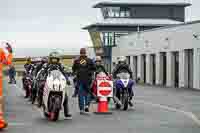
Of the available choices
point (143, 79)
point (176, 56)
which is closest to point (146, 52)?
point (143, 79)

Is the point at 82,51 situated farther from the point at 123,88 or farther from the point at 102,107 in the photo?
the point at 123,88

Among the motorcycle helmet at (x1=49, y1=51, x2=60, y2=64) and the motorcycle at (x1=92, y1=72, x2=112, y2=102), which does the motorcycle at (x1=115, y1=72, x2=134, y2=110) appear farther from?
the motorcycle helmet at (x1=49, y1=51, x2=60, y2=64)

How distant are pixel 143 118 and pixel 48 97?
2.77 meters

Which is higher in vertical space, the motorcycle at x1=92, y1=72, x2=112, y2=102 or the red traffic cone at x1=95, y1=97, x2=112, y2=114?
the motorcycle at x1=92, y1=72, x2=112, y2=102

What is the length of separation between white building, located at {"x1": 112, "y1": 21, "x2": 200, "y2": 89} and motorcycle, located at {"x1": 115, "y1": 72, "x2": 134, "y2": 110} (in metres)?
24.3

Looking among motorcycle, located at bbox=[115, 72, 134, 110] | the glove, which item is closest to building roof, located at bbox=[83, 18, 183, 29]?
motorcycle, located at bbox=[115, 72, 134, 110]

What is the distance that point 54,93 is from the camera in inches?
609

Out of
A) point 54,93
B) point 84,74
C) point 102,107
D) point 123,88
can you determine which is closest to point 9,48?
point 54,93

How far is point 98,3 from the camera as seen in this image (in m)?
90.4

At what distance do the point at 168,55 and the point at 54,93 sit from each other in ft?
120

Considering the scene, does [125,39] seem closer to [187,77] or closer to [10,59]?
[187,77]

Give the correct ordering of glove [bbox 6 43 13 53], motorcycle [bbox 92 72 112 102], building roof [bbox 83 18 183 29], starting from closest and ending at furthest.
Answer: glove [bbox 6 43 13 53]
motorcycle [bbox 92 72 112 102]
building roof [bbox 83 18 183 29]

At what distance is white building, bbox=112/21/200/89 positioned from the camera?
148ft

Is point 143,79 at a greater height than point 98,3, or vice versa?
point 98,3
